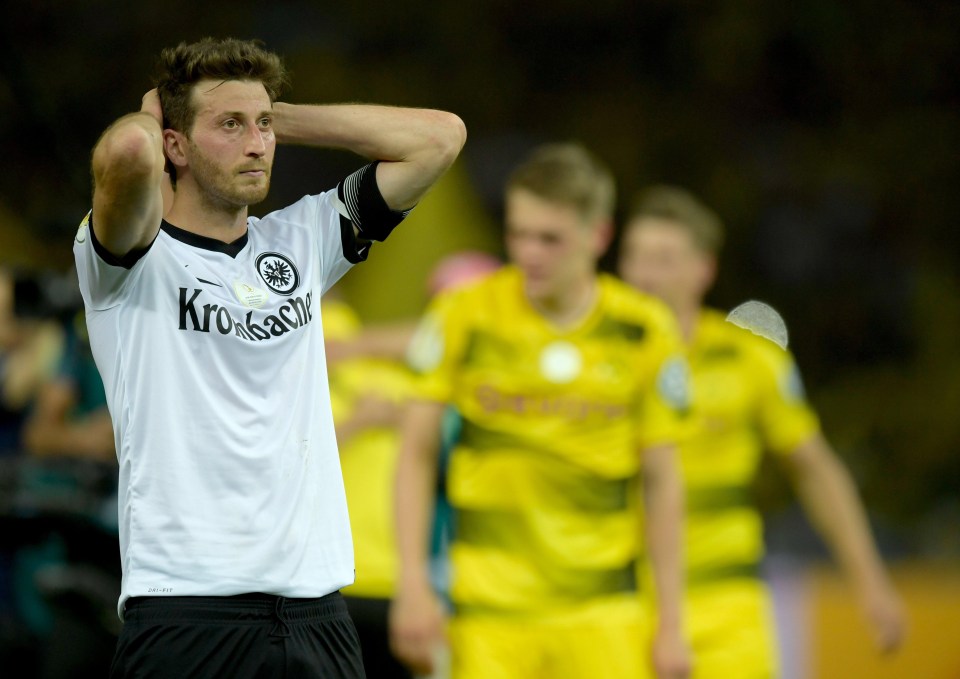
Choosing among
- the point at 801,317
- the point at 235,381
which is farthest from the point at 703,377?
the point at 801,317

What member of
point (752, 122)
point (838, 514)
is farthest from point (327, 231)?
point (752, 122)

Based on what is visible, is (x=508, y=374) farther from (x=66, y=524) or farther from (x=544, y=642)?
(x=66, y=524)

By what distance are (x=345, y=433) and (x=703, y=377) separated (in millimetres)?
1499

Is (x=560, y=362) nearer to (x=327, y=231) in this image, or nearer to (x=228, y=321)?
(x=327, y=231)

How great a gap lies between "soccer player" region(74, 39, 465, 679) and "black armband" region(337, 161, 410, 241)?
0.23 metres

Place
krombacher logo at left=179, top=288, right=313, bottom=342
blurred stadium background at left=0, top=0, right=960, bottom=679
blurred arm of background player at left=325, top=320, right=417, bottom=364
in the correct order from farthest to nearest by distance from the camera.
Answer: blurred stadium background at left=0, top=0, right=960, bottom=679 < blurred arm of background player at left=325, top=320, right=417, bottom=364 < krombacher logo at left=179, top=288, right=313, bottom=342

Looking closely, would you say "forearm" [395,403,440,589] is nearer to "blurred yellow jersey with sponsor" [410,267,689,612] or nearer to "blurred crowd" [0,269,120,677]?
"blurred yellow jersey with sponsor" [410,267,689,612]

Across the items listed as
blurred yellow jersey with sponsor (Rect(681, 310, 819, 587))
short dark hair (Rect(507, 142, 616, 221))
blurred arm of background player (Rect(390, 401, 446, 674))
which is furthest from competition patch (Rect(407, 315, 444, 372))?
blurred yellow jersey with sponsor (Rect(681, 310, 819, 587))

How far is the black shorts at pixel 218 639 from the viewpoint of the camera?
316cm

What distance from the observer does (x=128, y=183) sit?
302cm

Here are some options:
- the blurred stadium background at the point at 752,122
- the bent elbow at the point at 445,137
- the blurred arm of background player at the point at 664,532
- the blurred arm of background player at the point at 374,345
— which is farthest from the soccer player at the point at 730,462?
the blurred stadium background at the point at 752,122

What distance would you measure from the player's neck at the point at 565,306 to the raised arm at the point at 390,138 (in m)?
1.60

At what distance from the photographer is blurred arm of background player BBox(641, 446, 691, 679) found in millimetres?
5121

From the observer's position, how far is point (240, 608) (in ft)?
10.5
